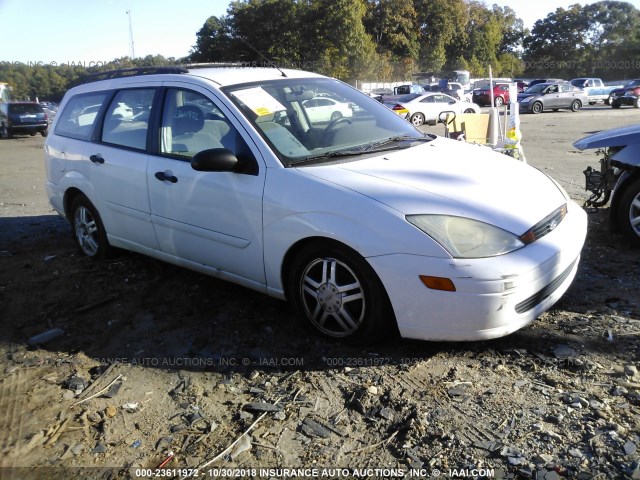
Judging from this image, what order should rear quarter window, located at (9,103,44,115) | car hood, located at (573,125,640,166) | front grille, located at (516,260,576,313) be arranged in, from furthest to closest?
rear quarter window, located at (9,103,44,115), car hood, located at (573,125,640,166), front grille, located at (516,260,576,313)

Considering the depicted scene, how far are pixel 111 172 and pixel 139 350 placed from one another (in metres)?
1.76

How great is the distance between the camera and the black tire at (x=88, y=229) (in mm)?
5145

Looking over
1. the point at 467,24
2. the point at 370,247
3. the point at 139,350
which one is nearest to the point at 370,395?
the point at 370,247

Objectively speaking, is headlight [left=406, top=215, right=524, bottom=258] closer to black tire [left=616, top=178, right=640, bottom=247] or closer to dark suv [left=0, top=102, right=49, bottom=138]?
black tire [left=616, top=178, right=640, bottom=247]

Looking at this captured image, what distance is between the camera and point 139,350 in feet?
12.0

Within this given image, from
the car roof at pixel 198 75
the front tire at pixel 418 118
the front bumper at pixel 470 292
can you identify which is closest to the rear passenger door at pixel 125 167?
the car roof at pixel 198 75

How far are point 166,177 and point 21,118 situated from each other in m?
24.1

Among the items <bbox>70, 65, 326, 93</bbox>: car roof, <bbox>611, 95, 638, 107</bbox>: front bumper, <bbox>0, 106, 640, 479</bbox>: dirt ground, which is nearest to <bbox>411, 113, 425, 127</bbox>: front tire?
<bbox>611, 95, 638, 107</bbox>: front bumper

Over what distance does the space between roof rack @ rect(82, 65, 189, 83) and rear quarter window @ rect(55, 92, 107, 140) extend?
22 centimetres

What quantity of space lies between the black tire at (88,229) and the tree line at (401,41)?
17.0 meters

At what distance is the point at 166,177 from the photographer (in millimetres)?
4113

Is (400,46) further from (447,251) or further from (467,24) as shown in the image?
(447,251)

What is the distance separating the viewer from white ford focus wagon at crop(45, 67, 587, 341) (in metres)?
3.03

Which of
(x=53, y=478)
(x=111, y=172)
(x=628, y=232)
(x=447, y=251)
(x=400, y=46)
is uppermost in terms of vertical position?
(x=400, y=46)
